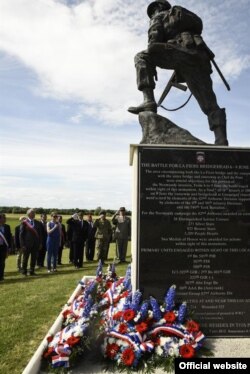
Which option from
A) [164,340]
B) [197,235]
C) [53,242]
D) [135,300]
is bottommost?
[164,340]

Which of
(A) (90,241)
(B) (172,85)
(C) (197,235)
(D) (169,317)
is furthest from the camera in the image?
(A) (90,241)

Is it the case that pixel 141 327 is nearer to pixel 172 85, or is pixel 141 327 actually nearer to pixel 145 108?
pixel 145 108

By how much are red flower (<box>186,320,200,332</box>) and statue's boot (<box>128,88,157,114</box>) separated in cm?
303

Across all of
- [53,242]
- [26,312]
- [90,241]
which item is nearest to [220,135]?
[26,312]

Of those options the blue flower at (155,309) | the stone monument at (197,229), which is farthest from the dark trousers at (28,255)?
the blue flower at (155,309)

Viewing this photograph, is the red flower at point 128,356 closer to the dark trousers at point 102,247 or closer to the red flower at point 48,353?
the red flower at point 48,353

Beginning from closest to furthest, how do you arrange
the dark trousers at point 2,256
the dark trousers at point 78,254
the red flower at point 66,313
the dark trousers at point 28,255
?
1. the red flower at point 66,313
2. the dark trousers at point 2,256
3. the dark trousers at point 28,255
4. the dark trousers at point 78,254

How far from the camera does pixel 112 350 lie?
4.14 m

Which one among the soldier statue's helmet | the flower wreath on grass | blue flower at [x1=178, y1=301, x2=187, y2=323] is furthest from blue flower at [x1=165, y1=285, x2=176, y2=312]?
the soldier statue's helmet

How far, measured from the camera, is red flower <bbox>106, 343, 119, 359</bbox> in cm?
412

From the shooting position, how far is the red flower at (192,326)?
14.4 feet

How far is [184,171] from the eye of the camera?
4.92 meters

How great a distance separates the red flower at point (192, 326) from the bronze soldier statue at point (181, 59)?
269cm

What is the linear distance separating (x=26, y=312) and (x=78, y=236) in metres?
6.97
